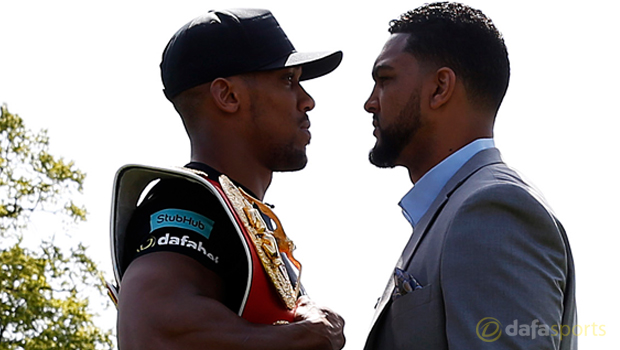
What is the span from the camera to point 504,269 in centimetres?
352

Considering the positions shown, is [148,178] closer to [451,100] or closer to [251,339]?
[251,339]

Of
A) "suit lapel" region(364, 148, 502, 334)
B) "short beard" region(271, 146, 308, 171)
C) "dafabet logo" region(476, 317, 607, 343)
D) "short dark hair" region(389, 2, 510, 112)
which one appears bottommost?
"dafabet logo" region(476, 317, 607, 343)

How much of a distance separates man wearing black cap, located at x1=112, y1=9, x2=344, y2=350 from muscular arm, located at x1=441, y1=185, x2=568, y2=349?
616 mm

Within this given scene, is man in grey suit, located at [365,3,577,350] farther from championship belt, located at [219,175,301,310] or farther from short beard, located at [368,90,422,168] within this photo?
championship belt, located at [219,175,301,310]

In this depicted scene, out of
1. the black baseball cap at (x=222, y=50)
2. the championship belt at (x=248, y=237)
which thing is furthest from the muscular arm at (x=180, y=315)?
the black baseball cap at (x=222, y=50)

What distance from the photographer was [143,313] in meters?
3.45

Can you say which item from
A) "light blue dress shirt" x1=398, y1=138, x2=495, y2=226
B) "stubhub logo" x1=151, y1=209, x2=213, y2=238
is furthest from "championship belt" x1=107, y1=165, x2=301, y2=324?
"light blue dress shirt" x1=398, y1=138, x2=495, y2=226

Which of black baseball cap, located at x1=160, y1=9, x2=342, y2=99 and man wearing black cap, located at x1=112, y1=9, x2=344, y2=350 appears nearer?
man wearing black cap, located at x1=112, y1=9, x2=344, y2=350

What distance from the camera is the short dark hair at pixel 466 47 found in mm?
4566

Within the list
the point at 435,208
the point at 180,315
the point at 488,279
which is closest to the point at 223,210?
the point at 180,315

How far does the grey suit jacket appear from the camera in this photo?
11.4 feet

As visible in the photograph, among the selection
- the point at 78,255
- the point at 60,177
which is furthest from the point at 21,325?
the point at 60,177

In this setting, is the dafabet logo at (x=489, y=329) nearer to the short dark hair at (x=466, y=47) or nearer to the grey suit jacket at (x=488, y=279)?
the grey suit jacket at (x=488, y=279)

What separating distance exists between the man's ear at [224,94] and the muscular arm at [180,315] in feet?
3.44
